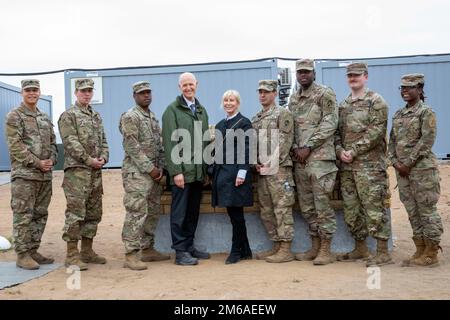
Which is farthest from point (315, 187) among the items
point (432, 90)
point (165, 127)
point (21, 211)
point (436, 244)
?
point (432, 90)

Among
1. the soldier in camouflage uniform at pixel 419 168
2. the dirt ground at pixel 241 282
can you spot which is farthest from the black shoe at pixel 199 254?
the soldier in camouflage uniform at pixel 419 168

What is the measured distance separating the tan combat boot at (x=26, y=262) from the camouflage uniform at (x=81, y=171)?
433mm

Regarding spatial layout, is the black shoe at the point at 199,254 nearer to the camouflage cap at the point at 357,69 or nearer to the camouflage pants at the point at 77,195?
the camouflage pants at the point at 77,195

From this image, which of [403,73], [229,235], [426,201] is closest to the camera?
[426,201]

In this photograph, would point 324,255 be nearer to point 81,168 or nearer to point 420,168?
point 420,168

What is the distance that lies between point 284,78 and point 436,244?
831cm

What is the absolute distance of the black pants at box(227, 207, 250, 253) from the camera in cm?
574

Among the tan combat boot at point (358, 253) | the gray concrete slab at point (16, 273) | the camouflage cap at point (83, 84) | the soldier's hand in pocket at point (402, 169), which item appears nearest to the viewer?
the gray concrete slab at point (16, 273)

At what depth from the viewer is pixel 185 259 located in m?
5.72

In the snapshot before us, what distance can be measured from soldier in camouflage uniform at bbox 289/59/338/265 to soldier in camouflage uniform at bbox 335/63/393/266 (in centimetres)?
17

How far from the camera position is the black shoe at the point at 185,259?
5703mm

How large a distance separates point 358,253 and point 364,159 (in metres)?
1.10

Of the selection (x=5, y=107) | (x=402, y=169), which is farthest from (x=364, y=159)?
(x=5, y=107)

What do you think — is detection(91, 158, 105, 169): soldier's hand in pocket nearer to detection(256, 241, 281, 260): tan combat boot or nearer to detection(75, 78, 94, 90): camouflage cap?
detection(75, 78, 94, 90): camouflage cap
